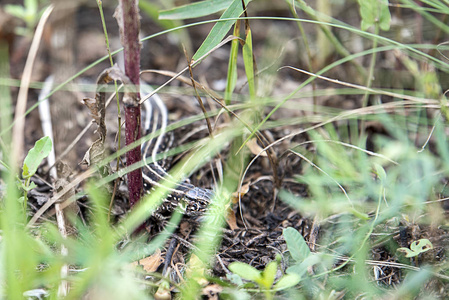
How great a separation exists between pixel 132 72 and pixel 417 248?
141cm

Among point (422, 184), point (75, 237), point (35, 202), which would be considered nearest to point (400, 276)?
point (422, 184)

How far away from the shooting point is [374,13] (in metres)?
2.45

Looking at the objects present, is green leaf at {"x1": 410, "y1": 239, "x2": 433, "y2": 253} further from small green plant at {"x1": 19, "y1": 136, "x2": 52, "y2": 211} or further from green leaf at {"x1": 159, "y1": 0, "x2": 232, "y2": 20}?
small green plant at {"x1": 19, "y1": 136, "x2": 52, "y2": 211}

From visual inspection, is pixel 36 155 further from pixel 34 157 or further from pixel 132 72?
pixel 132 72

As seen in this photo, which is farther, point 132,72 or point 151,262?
point 151,262

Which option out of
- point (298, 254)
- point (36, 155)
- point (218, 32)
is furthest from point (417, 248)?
point (36, 155)

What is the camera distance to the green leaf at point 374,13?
243 cm

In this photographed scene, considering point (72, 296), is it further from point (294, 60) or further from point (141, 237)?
point (294, 60)

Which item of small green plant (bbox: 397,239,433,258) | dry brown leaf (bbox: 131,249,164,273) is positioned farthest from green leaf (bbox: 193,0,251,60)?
small green plant (bbox: 397,239,433,258)

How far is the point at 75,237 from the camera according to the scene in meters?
2.07

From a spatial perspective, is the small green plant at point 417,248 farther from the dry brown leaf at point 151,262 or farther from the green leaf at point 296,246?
the dry brown leaf at point 151,262

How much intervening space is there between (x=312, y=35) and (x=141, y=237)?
2608 mm

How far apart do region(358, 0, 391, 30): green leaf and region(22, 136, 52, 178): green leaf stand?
1785mm

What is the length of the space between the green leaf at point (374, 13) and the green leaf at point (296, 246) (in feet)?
4.36
